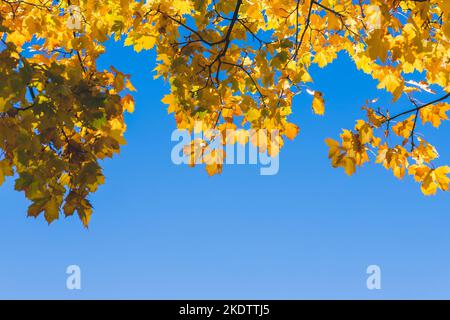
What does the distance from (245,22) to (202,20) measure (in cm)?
54

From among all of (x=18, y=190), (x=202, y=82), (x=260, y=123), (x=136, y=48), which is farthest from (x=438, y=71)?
(x=18, y=190)

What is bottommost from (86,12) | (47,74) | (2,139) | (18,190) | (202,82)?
(18,190)

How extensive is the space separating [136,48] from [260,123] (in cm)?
170

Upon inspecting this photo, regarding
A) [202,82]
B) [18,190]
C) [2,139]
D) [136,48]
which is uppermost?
[136,48]

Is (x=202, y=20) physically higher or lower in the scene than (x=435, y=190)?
higher

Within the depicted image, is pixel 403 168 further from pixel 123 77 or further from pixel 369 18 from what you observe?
pixel 123 77

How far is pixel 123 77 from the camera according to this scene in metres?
6.25

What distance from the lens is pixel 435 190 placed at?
18.9ft

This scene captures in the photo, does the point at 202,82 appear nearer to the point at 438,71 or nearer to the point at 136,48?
the point at 136,48

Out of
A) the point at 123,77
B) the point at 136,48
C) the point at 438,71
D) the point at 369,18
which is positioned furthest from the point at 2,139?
the point at 438,71

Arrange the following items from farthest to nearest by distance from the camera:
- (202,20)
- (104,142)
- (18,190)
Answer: (202,20)
(104,142)
(18,190)

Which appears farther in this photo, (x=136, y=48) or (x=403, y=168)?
(x=136, y=48)

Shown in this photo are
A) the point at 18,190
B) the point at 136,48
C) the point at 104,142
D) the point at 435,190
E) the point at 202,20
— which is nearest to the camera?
the point at 18,190

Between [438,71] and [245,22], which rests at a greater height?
[245,22]
